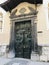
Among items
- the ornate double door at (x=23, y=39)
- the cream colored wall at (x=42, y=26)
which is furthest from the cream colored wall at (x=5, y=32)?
the cream colored wall at (x=42, y=26)

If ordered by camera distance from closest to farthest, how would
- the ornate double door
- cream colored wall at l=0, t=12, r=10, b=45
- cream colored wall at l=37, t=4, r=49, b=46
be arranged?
1. cream colored wall at l=37, t=4, r=49, b=46
2. the ornate double door
3. cream colored wall at l=0, t=12, r=10, b=45

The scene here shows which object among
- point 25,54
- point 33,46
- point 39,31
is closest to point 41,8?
point 39,31

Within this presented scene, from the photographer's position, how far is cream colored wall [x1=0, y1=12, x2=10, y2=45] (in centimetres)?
1263

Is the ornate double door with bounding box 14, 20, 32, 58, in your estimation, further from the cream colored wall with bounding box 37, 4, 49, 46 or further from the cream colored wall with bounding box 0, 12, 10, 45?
the cream colored wall with bounding box 37, 4, 49, 46

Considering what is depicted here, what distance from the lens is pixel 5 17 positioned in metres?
12.9

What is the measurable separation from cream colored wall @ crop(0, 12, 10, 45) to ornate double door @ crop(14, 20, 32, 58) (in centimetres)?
69

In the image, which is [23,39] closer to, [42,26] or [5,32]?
[5,32]

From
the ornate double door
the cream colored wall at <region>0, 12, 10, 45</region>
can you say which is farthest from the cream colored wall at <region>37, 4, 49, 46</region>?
the cream colored wall at <region>0, 12, 10, 45</region>

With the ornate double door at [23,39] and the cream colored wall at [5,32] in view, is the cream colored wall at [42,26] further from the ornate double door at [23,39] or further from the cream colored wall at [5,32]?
the cream colored wall at [5,32]

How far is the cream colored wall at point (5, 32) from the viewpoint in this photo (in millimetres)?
12632

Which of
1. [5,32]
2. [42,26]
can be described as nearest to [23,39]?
[5,32]

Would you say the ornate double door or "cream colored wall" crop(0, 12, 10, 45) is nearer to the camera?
the ornate double door

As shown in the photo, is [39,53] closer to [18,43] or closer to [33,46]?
[33,46]

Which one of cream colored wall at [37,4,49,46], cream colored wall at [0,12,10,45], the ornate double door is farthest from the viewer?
cream colored wall at [0,12,10,45]
